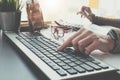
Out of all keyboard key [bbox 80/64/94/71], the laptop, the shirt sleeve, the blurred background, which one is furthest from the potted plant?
keyboard key [bbox 80/64/94/71]

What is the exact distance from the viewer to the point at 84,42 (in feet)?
2.47

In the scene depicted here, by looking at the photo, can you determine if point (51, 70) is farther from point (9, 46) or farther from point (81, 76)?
point (9, 46)

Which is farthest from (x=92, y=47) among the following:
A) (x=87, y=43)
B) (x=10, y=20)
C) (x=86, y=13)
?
(x=86, y=13)

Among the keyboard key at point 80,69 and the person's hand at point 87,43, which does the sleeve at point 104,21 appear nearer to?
the person's hand at point 87,43

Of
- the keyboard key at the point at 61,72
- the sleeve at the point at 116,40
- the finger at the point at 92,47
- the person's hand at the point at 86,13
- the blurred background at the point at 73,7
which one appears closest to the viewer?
the keyboard key at the point at 61,72

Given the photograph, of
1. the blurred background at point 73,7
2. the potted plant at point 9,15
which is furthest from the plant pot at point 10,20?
the blurred background at point 73,7

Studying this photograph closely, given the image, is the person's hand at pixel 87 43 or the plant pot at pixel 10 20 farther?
the plant pot at pixel 10 20

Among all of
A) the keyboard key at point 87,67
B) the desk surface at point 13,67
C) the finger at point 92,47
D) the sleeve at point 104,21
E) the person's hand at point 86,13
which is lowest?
the desk surface at point 13,67

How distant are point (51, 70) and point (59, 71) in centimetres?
2

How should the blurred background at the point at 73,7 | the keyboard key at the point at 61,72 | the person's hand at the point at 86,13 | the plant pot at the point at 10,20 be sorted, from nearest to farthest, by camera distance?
the keyboard key at the point at 61,72, the plant pot at the point at 10,20, the person's hand at the point at 86,13, the blurred background at the point at 73,7

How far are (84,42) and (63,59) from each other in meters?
0.13

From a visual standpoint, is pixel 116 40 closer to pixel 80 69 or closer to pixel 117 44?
pixel 117 44

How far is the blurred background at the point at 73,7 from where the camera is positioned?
1638mm

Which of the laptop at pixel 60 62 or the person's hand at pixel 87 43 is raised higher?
the person's hand at pixel 87 43
